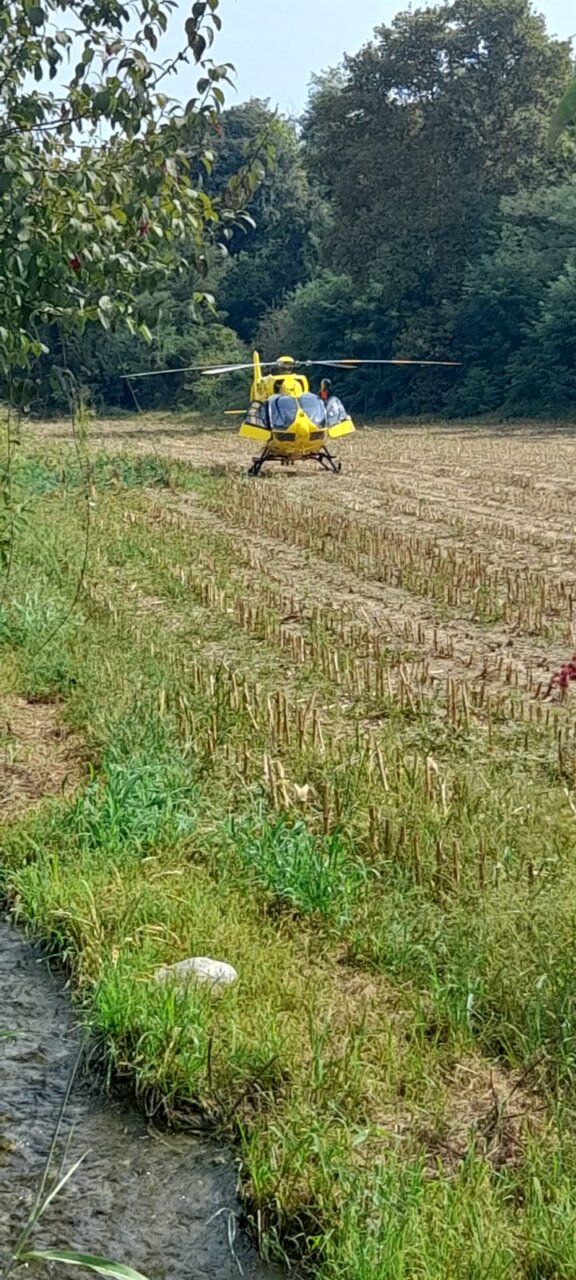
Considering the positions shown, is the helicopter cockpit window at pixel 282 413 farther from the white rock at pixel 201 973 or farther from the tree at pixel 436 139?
the tree at pixel 436 139

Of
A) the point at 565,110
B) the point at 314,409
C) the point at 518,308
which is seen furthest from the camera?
the point at 518,308

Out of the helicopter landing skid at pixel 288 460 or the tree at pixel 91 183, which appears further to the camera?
the helicopter landing skid at pixel 288 460

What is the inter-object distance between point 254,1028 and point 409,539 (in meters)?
9.02

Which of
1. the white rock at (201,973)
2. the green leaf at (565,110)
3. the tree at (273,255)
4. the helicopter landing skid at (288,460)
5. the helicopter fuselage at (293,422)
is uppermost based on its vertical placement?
the tree at (273,255)

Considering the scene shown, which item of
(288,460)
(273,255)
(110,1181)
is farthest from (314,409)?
(273,255)

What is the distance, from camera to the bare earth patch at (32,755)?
6.02 meters

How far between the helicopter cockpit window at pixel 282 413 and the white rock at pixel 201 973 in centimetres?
1503

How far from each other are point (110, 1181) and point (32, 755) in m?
3.35

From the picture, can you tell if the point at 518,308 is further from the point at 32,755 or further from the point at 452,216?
the point at 32,755

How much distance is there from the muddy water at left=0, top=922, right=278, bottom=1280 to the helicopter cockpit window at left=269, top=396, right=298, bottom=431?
49.8 ft

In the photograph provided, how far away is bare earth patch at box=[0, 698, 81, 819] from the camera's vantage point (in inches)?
237

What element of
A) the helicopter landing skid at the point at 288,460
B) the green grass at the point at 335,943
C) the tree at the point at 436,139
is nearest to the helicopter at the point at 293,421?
the helicopter landing skid at the point at 288,460

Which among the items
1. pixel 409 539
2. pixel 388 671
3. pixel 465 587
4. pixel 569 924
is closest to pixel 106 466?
pixel 409 539

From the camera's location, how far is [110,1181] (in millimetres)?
3389
